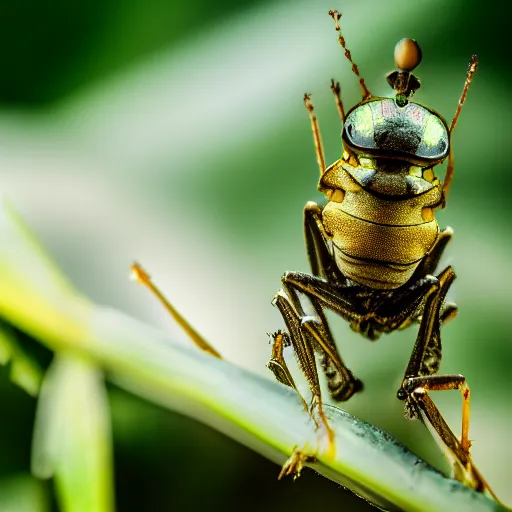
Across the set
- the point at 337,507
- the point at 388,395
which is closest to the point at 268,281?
the point at 388,395

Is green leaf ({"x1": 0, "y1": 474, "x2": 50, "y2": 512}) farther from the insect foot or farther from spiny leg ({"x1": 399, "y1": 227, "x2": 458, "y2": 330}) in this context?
spiny leg ({"x1": 399, "y1": 227, "x2": 458, "y2": 330})

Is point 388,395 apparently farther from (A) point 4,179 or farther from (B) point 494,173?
(A) point 4,179

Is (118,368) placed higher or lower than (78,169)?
lower

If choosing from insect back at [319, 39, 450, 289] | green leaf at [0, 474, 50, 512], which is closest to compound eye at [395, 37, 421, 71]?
insect back at [319, 39, 450, 289]

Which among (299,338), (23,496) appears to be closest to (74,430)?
(23,496)

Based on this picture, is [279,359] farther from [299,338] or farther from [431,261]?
[431,261]
